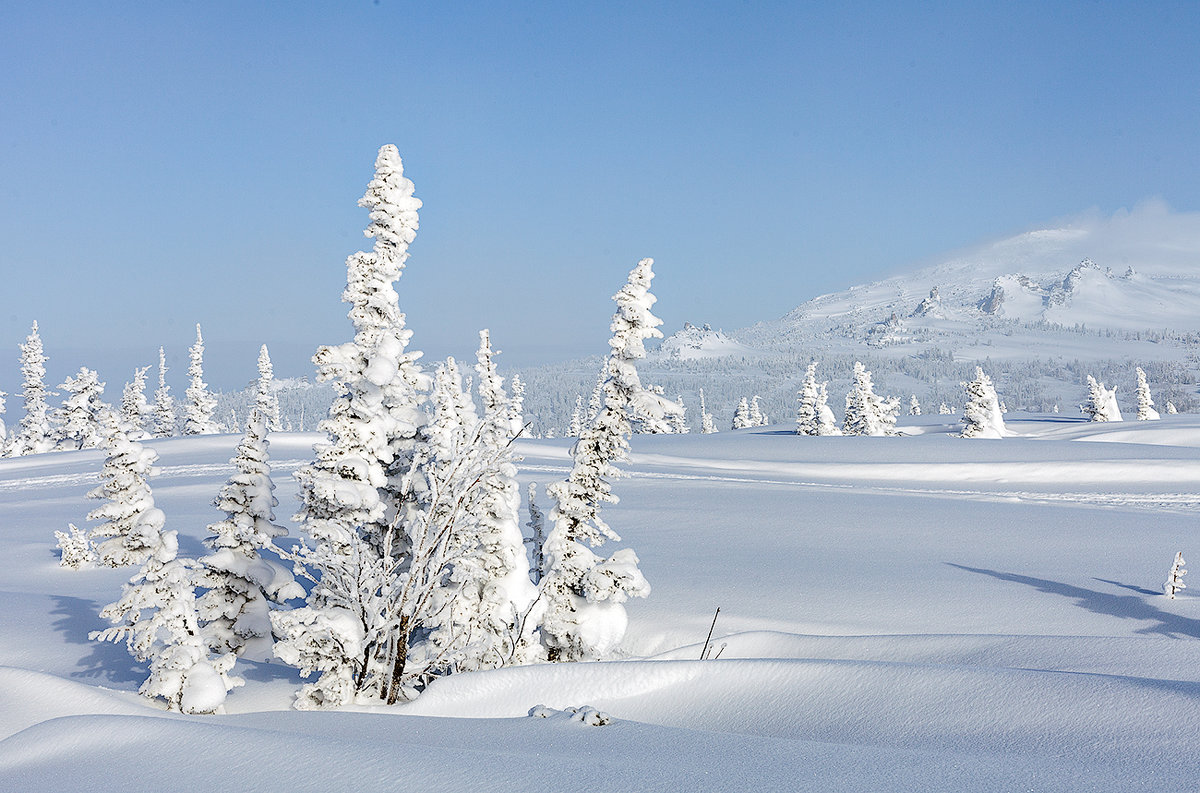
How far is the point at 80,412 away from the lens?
161 ft

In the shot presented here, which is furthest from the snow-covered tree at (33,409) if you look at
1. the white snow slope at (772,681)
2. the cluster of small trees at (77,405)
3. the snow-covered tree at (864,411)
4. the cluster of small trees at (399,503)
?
the snow-covered tree at (864,411)

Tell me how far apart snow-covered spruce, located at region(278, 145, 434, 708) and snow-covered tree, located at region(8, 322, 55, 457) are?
53.7 metres

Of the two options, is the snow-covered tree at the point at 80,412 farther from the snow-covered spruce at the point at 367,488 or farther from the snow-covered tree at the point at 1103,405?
the snow-covered tree at the point at 1103,405

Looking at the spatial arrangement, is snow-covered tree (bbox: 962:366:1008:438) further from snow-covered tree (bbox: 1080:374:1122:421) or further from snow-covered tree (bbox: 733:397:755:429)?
snow-covered tree (bbox: 733:397:755:429)

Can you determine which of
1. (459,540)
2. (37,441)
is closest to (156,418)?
(37,441)

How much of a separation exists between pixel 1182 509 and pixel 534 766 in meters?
29.6

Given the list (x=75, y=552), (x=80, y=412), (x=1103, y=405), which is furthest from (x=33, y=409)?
(x=1103, y=405)

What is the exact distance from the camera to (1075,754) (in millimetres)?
3699

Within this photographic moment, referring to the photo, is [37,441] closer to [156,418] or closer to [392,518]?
[156,418]

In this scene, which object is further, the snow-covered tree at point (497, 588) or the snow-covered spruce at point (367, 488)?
the snow-covered tree at point (497, 588)

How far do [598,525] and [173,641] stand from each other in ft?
21.2

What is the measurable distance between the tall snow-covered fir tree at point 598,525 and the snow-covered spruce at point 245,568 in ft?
13.9

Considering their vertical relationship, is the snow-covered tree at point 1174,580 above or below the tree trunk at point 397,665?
below

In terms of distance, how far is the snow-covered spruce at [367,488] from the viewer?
7602mm
